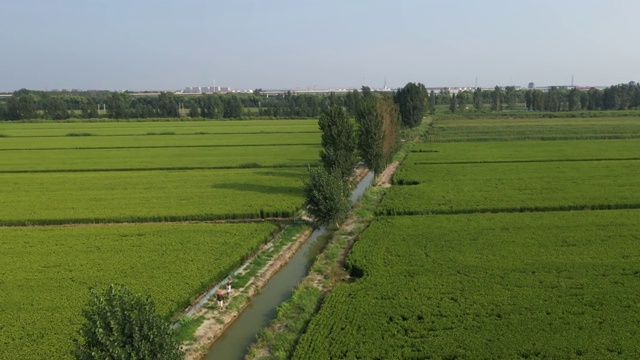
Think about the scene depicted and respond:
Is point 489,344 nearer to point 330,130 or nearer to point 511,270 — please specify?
point 511,270

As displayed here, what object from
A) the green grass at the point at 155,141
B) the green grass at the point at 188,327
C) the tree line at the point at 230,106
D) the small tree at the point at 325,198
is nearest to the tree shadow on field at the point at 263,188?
the small tree at the point at 325,198

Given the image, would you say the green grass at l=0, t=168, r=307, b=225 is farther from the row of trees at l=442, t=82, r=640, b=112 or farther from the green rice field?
the row of trees at l=442, t=82, r=640, b=112

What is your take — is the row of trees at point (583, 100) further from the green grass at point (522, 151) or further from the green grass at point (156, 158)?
the green grass at point (156, 158)

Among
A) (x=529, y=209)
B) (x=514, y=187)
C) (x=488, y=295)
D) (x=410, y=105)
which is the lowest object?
(x=488, y=295)

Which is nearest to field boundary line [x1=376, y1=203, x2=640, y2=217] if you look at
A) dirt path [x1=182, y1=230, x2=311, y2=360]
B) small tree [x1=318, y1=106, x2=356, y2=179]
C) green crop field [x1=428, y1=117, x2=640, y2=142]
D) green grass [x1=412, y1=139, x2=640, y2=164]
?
small tree [x1=318, y1=106, x2=356, y2=179]

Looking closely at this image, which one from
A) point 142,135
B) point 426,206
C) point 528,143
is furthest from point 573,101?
point 426,206

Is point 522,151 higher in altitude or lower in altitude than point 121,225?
higher

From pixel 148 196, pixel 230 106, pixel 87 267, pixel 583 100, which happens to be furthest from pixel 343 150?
pixel 583 100

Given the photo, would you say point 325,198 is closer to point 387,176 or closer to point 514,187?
point 514,187
